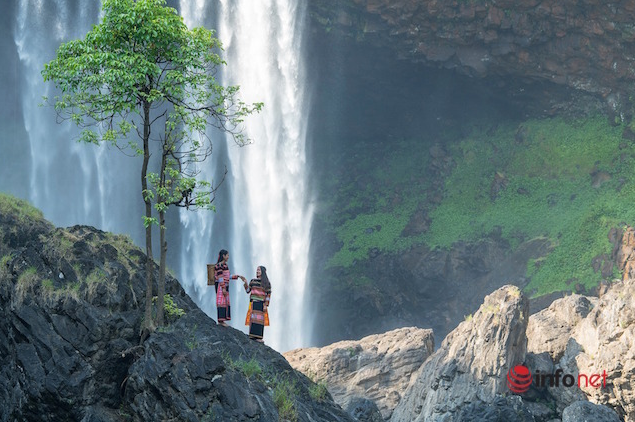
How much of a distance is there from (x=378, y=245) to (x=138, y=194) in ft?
39.0

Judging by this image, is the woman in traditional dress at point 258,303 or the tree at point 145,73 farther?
the woman in traditional dress at point 258,303

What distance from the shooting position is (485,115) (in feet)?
156

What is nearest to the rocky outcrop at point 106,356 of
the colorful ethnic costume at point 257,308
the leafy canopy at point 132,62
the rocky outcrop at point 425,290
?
the leafy canopy at point 132,62

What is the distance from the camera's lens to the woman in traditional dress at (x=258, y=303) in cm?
1878

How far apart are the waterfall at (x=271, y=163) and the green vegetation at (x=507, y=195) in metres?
2.21

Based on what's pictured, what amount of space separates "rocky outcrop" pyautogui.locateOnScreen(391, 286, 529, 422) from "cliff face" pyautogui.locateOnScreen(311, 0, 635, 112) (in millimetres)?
22091

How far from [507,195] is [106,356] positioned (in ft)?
106

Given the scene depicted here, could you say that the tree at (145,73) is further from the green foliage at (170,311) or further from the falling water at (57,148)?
the falling water at (57,148)

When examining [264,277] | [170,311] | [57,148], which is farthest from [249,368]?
[57,148]

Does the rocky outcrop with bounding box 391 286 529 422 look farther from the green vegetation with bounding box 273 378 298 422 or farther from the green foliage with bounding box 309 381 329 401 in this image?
the green vegetation with bounding box 273 378 298 422

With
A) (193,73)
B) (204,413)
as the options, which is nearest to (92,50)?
(193,73)

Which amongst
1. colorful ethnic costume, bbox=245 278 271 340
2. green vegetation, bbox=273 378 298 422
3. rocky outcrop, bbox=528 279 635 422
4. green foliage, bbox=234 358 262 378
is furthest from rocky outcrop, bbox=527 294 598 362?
green foliage, bbox=234 358 262 378

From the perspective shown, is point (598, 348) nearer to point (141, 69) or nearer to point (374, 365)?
point (374, 365)

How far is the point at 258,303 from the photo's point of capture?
19031mm
